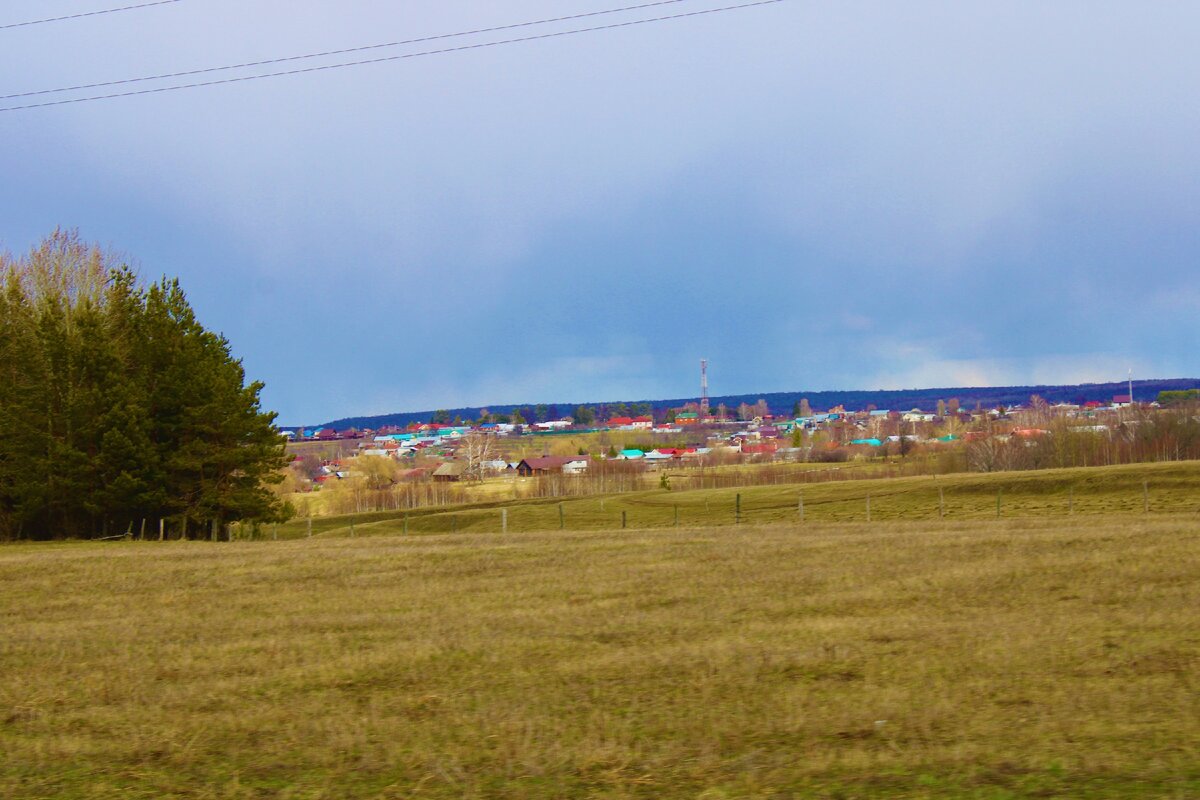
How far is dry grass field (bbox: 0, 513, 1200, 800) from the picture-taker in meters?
7.50

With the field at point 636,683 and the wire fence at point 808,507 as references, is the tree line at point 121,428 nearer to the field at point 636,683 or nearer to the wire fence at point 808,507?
the wire fence at point 808,507

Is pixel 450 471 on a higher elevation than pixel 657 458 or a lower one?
lower

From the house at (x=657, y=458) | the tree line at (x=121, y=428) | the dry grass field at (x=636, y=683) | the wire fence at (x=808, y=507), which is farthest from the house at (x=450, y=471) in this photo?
the dry grass field at (x=636, y=683)

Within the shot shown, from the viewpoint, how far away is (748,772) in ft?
24.2

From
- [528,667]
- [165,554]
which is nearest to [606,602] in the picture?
[528,667]

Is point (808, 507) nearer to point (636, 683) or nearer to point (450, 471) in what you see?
point (636, 683)

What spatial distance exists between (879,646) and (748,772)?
186 inches

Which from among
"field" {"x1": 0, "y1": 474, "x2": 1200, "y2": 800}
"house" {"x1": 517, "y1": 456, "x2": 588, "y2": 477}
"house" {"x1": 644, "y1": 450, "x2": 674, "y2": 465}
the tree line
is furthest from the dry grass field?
"house" {"x1": 644, "y1": 450, "x2": 674, "y2": 465}

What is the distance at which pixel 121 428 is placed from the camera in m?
51.9

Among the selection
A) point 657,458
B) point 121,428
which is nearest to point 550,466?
point 657,458

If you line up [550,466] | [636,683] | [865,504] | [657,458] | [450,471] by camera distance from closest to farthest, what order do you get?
1. [636,683]
2. [865,504]
3. [550,466]
4. [450,471]
5. [657,458]

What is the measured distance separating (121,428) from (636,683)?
155 ft

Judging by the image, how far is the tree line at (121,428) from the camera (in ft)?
171

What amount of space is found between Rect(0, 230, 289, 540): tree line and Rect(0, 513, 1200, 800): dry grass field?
111 feet
